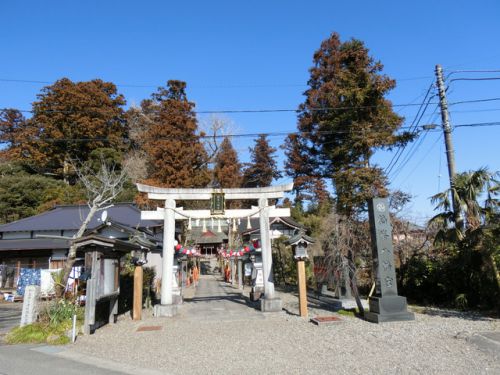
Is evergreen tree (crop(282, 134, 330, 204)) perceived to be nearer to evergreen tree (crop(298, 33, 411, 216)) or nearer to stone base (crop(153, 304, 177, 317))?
evergreen tree (crop(298, 33, 411, 216))

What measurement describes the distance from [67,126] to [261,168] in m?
22.4

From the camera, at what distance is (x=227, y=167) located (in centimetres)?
3753

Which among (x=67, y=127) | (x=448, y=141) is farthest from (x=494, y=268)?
(x=67, y=127)

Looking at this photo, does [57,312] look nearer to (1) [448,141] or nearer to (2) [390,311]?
(2) [390,311]

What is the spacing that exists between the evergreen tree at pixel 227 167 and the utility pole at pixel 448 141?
25339 mm

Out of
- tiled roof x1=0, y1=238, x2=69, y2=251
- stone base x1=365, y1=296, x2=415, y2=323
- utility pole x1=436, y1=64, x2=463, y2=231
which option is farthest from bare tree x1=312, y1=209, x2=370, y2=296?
tiled roof x1=0, y1=238, x2=69, y2=251

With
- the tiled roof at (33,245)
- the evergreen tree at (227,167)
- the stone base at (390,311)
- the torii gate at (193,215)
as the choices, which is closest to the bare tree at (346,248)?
the stone base at (390,311)

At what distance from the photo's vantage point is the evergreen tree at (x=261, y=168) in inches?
1797

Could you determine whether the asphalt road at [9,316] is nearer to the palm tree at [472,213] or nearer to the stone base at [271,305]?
the stone base at [271,305]

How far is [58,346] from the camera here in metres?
8.18

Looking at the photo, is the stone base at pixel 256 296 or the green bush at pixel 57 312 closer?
the green bush at pixel 57 312

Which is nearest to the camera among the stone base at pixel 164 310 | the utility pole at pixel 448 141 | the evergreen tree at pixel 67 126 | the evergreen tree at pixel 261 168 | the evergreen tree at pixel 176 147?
the utility pole at pixel 448 141

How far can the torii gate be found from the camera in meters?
13.0

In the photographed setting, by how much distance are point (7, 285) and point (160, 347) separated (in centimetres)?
1788
